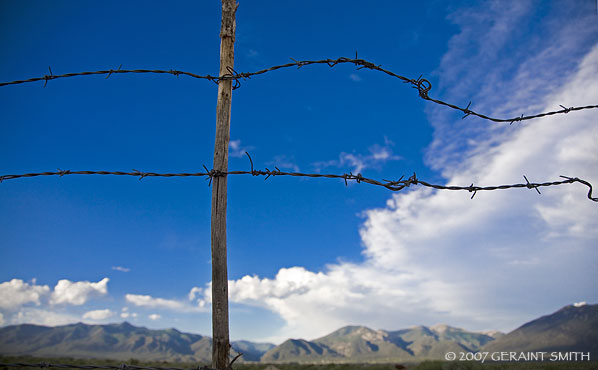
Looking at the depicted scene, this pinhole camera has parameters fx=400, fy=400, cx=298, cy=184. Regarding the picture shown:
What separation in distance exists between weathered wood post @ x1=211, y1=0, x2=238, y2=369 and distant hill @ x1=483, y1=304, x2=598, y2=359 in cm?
12364

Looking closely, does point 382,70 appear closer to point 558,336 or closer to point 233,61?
point 233,61

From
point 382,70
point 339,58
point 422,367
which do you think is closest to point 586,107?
point 382,70

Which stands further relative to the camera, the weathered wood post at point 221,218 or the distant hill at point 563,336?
the distant hill at point 563,336

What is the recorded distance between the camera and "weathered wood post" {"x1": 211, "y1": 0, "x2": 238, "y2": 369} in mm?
4488

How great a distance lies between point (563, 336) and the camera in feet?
434

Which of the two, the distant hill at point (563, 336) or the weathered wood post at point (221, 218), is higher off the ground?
the weathered wood post at point (221, 218)

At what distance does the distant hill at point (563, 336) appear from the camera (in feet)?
391

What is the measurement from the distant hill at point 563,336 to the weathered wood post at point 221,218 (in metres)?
124

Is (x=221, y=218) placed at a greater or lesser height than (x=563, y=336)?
greater

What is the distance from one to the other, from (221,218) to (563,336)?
534 ft

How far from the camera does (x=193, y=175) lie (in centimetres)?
477

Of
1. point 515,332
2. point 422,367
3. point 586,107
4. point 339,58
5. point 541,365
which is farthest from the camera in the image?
point 515,332

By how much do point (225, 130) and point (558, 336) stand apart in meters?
164

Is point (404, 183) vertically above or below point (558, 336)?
above
